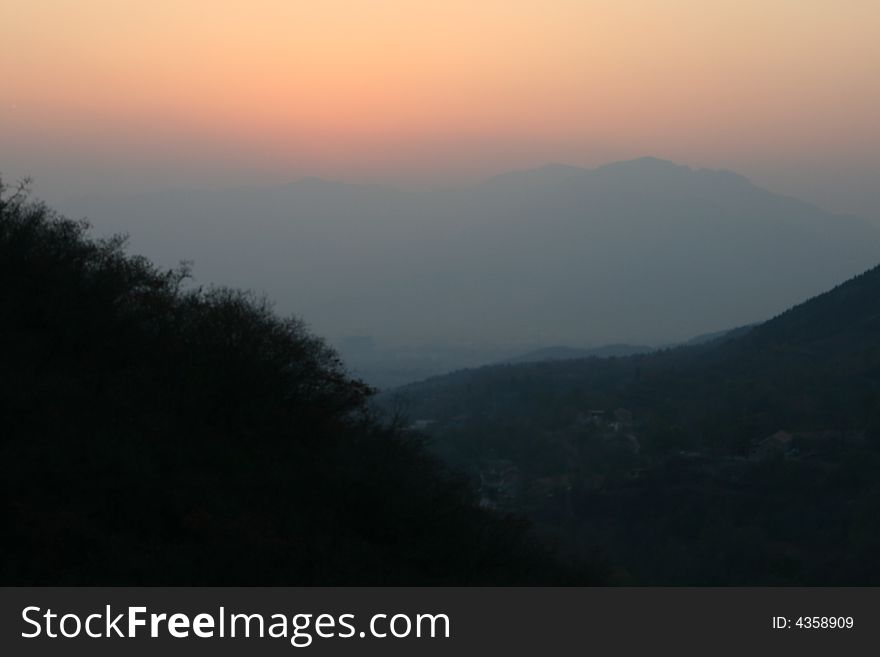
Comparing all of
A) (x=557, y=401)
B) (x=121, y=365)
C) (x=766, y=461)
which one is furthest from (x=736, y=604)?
(x=557, y=401)

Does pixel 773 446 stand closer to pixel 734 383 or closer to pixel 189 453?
pixel 734 383

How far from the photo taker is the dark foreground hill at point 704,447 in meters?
41.1

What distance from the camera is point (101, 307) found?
16.6 meters

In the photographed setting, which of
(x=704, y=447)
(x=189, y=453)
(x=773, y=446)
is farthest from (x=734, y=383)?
(x=189, y=453)

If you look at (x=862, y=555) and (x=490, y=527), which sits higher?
(x=490, y=527)

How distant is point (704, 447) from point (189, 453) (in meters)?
52.8

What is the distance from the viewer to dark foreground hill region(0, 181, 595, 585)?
12.2m

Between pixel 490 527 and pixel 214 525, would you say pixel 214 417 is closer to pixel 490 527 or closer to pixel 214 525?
pixel 214 525

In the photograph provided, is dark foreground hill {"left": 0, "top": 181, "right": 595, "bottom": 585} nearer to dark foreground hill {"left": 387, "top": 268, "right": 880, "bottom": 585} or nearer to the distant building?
dark foreground hill {"left": 387, "top": 268, "right": 880, "bottom": 585}

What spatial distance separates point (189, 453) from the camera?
14523 mm

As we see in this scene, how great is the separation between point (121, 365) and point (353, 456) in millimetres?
3657

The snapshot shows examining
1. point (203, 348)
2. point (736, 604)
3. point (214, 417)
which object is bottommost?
Answer: point (736, 604)

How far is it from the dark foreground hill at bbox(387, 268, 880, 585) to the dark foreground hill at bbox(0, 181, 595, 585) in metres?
5.02

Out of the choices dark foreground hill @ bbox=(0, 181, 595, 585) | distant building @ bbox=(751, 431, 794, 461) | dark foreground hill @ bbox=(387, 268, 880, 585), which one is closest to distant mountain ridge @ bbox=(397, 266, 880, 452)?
dark foreground hill @ bbox=(387, 268, 880, 585)
